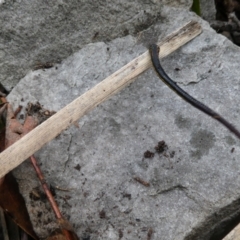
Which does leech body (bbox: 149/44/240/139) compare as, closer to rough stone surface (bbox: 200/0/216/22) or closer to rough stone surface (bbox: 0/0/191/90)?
rough stone surface (bbox: 0/0/191/90)

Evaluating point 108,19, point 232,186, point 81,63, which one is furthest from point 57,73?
point 232,186

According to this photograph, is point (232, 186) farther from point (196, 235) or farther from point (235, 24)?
point (235, 24)

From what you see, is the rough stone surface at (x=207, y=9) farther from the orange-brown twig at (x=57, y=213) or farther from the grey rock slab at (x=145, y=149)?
the orange-brown twig at (x=57, y=213)

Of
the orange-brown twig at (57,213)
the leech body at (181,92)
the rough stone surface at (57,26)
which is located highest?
the rough stone surface at (57,26)

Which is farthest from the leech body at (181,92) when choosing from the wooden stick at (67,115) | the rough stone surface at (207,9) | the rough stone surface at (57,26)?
the rough stone surface at (207,9)

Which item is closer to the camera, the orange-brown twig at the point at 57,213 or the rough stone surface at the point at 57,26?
the orange-brown twig at the point at 57,213
